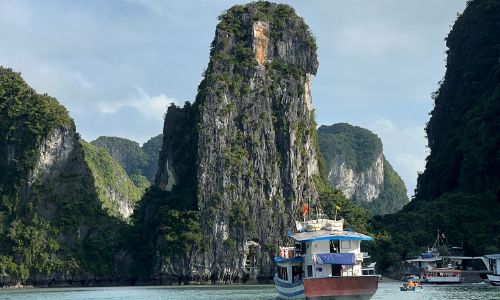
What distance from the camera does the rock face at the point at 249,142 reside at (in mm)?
75000

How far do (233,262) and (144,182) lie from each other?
85297mm

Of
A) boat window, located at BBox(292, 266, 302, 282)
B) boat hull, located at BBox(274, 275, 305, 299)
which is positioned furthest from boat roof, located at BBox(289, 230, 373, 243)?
boat hull, located at BBox(274, 275, 305, 299)

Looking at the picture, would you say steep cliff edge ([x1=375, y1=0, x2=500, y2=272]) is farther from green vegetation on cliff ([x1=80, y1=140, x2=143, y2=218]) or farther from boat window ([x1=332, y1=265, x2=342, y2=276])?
green vegetation on cliff ([x1=80, y1=140, x2=143, y2=218])

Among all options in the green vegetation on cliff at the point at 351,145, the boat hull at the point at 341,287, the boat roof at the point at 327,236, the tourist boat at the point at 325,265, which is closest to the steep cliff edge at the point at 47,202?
the tourist boat at the point at 325,265

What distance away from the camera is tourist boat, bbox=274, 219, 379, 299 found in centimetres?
3538

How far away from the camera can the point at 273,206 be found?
3031 inches

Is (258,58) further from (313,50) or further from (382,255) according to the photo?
(382,255)

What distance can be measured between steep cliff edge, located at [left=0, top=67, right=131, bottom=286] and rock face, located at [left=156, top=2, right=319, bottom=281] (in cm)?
930

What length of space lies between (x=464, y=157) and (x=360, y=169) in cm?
8703

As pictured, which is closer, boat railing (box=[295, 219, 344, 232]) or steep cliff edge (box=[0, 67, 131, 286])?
boat railing (box=[295, 219, 344, 232])

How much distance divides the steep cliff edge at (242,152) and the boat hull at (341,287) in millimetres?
38660

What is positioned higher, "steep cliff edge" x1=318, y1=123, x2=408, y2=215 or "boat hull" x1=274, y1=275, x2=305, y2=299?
"steep cliff edge" x1=318, y1=123, x2=408, y2=215

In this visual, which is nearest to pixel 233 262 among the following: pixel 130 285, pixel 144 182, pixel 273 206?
pixel 273 206

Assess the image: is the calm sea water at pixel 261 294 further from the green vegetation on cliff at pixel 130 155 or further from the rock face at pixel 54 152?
the green vegetation on cliff at pixel 130 155
